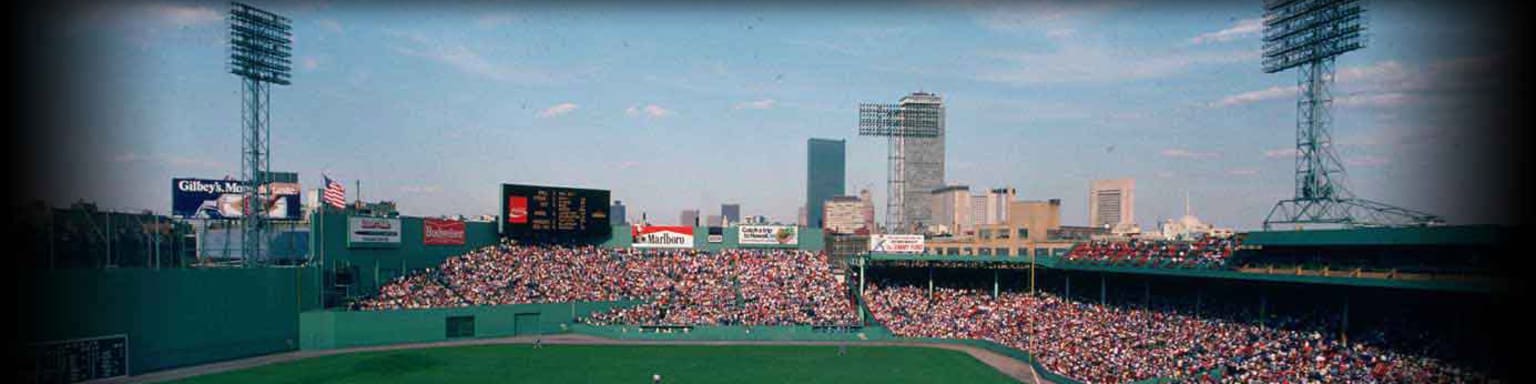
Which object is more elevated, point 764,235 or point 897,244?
point 764,235

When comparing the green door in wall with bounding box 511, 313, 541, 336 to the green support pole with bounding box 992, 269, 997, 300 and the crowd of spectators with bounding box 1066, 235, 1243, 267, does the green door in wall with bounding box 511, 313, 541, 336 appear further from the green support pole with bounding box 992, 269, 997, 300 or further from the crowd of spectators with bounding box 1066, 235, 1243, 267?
the crowd of spectators with bounding box 1066, 235, 1243, 267

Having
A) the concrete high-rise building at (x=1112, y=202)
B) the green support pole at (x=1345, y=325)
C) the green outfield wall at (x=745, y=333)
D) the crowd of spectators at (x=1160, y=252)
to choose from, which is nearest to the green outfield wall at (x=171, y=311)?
the green outfield wall at (x=745, y=333)

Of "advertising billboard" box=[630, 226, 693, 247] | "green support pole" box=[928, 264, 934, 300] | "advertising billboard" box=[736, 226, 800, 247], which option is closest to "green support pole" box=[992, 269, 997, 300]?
"green support pole" box=[928, 264, 934, 300]

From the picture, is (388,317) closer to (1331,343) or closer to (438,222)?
(438,222)

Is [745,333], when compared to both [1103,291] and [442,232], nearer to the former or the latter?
[1103,291]

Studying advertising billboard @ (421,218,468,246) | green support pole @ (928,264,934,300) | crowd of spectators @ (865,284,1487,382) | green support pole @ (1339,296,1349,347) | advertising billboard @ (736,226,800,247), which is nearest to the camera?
crowd of spectators @ (865,284,1487,382)

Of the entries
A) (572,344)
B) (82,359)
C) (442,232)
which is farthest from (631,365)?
(442,232)

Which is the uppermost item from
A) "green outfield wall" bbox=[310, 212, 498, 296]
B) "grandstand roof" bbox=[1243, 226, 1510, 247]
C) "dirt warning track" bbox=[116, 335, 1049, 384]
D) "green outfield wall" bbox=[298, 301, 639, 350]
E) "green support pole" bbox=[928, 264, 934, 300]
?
"grandstand roof" bbox=[1243, 226, 1510, 247]
